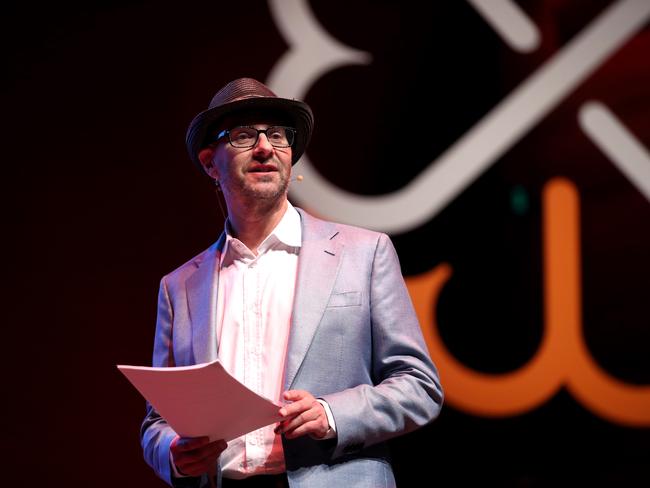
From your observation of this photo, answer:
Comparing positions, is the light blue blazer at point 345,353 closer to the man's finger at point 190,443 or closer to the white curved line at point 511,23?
the man's finger at point 190,443

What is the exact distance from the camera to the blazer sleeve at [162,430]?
1937 millimetres

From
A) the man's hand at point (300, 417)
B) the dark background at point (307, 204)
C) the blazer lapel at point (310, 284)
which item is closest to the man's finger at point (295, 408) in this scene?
the man's hand at point (300, 417)

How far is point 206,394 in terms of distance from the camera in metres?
1.61

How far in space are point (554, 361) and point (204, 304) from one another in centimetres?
208

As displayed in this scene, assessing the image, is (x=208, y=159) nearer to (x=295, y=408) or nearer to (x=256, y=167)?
(x=256, y=167)

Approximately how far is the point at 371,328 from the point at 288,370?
0.77 feet

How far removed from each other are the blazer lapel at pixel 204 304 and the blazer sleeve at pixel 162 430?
0.11m

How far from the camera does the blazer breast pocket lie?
1934 mm

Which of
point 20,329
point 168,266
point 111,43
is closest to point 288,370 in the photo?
point 168,266

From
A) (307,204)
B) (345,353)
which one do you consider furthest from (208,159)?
(307,204)

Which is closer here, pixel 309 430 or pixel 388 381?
pixel 309 430

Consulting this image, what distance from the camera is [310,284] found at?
1.95 m

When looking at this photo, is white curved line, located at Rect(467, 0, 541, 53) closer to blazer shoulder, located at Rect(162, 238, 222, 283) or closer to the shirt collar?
the shirt collar

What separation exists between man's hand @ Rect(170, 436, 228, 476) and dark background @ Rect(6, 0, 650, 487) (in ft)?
5.70
